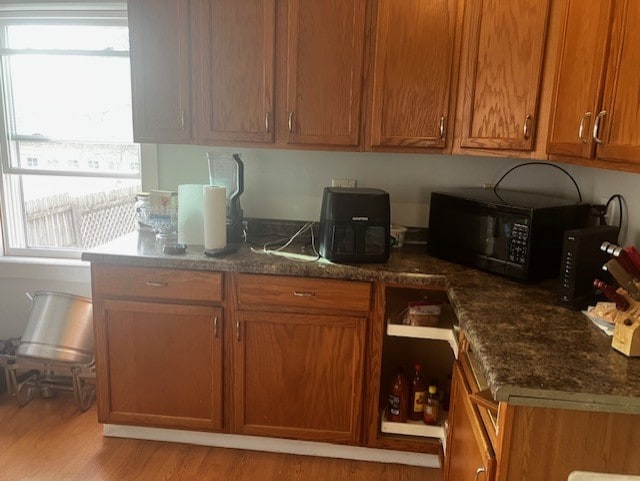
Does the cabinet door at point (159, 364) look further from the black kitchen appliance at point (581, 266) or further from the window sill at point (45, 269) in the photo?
the black kitchen appliance at point (581, 266)

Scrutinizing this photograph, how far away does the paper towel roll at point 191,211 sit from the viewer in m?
2.30

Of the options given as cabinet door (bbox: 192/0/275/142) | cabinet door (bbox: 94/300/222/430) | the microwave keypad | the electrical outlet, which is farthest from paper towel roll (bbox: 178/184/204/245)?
the microwave keypad

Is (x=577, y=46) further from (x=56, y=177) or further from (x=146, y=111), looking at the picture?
(x=56, y=177)

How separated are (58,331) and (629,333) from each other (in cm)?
243

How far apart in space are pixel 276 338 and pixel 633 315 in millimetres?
1296

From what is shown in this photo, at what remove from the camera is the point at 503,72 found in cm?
205

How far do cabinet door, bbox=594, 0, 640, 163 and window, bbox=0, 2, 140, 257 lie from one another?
2.23 m

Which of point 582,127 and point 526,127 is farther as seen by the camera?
→ point 526,127

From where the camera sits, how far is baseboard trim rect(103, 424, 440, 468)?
2.31 meters

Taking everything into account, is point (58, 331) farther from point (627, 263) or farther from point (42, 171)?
point (627, 263)

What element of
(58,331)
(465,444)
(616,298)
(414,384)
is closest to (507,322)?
(616,298)

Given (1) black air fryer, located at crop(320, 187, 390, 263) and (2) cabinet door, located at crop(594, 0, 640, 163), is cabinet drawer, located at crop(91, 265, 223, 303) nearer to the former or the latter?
(1) black air fryer, located at crop(320, 187, 390, 263)

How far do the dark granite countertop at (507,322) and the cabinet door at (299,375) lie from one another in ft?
0.73

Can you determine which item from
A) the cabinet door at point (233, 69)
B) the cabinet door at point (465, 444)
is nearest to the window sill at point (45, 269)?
the cabinet door at point (233, 69)
